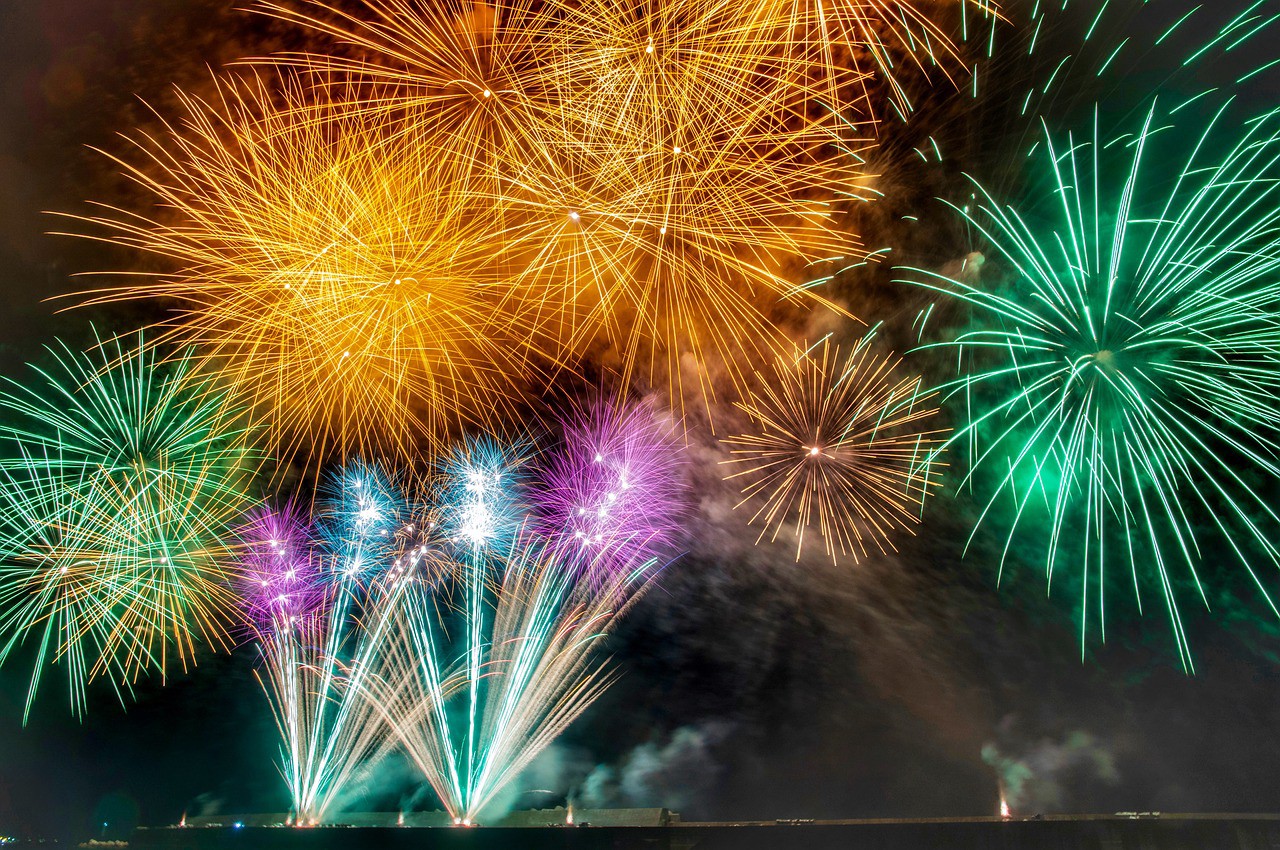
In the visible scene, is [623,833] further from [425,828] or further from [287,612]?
[287,612]

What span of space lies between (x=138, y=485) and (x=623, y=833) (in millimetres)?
15456

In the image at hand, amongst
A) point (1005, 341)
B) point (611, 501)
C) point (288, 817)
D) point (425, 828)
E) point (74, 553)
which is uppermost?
point (1005, 341)

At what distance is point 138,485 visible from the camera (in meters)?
13.4

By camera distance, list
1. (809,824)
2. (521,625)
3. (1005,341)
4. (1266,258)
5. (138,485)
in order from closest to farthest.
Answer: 1. (1266,258)
2. (1005,341)
3. (138,485)
4. (521,625)
5. (809,824)

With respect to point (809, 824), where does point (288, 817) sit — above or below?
below

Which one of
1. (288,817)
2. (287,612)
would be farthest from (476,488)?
(288,817)

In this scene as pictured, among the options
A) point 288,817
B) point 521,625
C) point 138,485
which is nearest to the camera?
point 138,485

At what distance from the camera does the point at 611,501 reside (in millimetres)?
15336

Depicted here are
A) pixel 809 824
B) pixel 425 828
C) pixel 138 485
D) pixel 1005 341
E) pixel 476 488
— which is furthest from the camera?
pixel 425 828

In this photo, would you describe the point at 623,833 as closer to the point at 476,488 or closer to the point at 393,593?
the point at 393,593

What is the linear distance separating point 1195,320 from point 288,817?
41415 millimetres

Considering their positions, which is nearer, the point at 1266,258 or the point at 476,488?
the point at 1266,258

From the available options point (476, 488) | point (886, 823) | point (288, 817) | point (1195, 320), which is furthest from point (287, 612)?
point (288, 817)

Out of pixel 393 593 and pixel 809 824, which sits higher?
pixel 393 593
